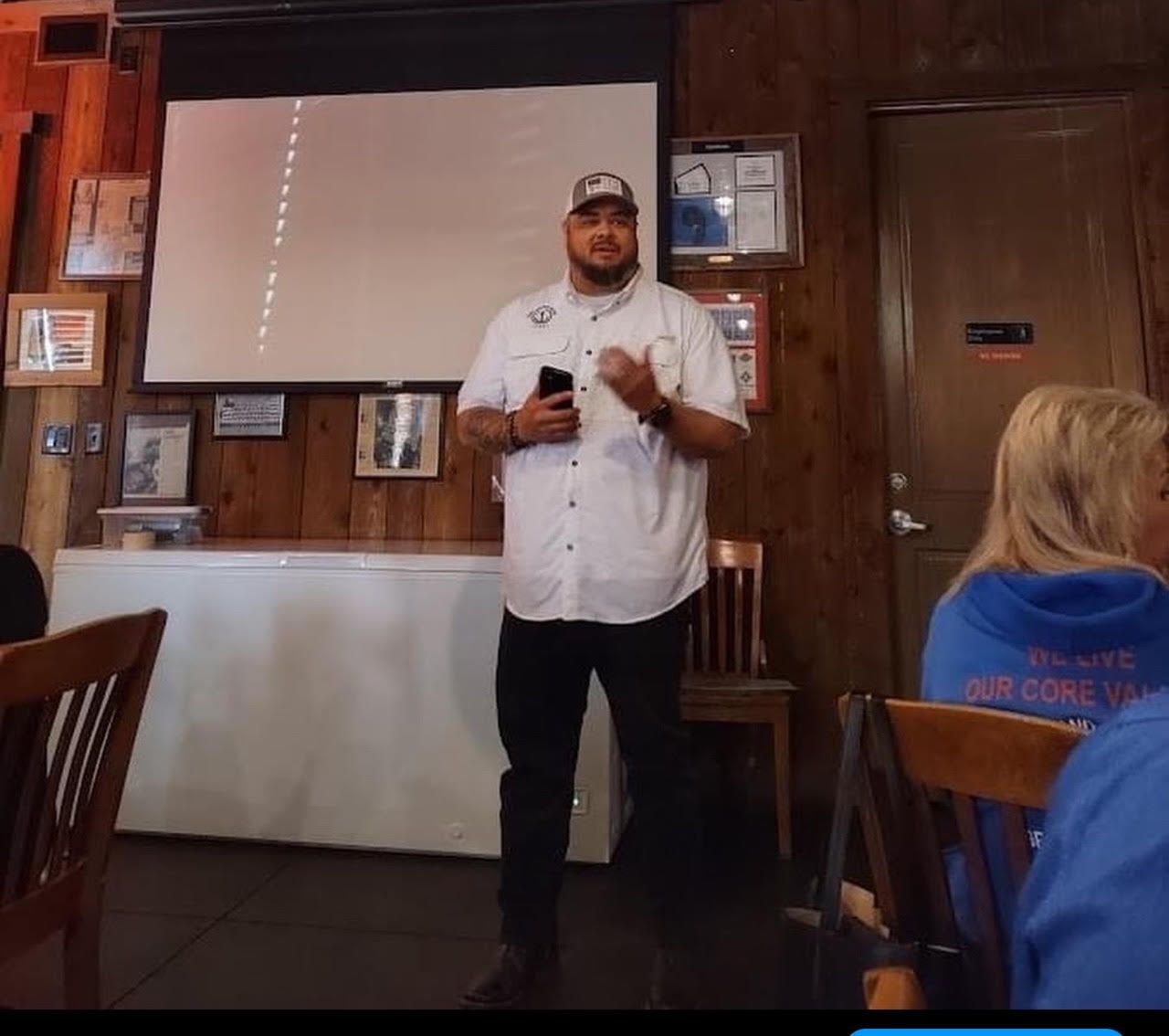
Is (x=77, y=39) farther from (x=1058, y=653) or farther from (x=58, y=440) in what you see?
Result: (x=1058, y=653)

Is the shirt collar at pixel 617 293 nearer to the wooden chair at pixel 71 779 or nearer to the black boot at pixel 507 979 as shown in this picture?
the wooden chair at pixel 71 779

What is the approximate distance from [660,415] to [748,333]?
1387 mm

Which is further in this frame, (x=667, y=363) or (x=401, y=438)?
(x=401, y=438)

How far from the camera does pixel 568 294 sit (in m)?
1.63

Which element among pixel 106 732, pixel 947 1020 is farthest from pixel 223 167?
pixel 947 1020

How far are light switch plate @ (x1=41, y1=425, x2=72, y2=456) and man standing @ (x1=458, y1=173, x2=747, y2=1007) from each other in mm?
2121

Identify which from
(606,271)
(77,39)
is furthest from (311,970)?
(77,39)

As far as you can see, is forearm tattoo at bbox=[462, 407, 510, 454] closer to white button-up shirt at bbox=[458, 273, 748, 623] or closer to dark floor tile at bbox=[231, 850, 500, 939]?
white button-up shirt at bbox=[458, 273, 748, 623]

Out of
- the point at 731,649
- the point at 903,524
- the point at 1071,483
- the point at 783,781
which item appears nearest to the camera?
the point at 1071,483

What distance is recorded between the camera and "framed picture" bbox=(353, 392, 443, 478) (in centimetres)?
282

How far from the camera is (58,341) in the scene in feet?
9.85

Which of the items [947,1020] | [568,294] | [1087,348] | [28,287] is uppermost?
[28,287]

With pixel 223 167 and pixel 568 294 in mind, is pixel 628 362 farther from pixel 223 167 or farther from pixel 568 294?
pixel 223 167

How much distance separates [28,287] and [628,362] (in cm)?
278
